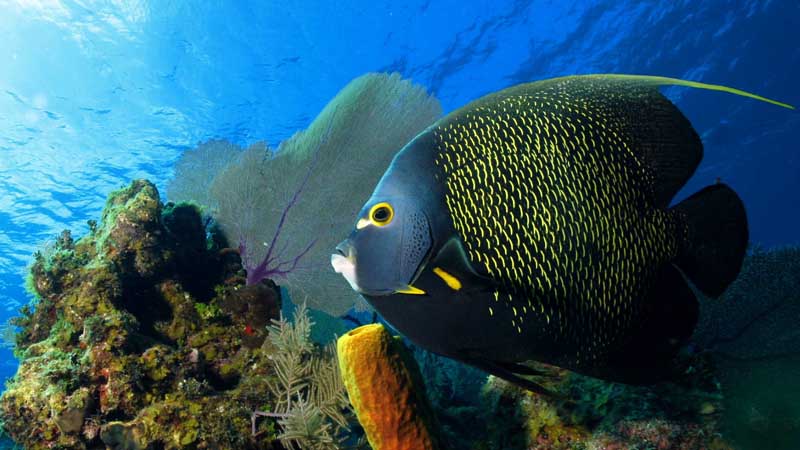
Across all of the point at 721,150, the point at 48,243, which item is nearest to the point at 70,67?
the point at 48,243

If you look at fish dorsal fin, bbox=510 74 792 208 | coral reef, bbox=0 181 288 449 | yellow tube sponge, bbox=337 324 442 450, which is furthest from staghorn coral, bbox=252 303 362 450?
fish dorsal fin, bbox=510 74 792 208

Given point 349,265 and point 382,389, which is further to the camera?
point 382,389

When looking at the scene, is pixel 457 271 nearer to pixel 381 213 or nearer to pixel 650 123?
pixel 381 213

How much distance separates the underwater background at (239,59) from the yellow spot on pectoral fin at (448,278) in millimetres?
15325

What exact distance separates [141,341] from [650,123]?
3.59 m

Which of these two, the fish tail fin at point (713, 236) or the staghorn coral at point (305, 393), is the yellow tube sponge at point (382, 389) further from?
the fish tail fin at point (713, 236)

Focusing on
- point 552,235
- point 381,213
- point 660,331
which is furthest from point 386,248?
point 660,331

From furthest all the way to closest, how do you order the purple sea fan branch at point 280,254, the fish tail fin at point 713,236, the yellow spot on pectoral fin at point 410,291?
the purple sea fan branch at point 280,254 → the fish tail fin at point 713,236 → the yellow spot on pectoral fin at point 410,291

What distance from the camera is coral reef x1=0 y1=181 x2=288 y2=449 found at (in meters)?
2.56

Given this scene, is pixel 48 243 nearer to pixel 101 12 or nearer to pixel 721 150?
pixel 101 12

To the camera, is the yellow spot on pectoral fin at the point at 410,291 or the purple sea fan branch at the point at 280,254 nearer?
the yellow spot on pectoral fin at the point at 410,291

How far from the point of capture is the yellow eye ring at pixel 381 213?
1.20 m

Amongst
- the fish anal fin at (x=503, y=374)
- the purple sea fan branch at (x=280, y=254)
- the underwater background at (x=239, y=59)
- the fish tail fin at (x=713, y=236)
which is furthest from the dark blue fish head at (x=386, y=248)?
the underwater background at (x=239, y=59)

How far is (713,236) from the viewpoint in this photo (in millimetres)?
1281
